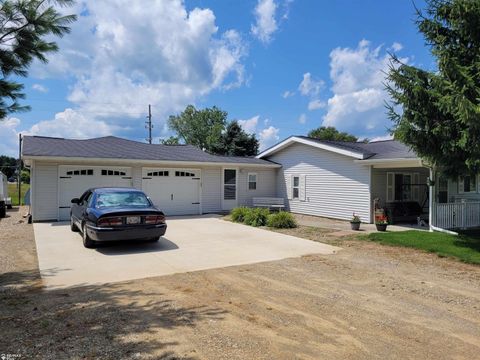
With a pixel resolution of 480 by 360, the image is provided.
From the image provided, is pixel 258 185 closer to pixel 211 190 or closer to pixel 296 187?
pixel 296 187

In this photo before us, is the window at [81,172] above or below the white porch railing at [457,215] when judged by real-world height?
above

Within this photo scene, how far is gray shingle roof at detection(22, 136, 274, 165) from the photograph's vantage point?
1495 centimetres

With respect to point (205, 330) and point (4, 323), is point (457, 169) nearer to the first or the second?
point (205, 330)

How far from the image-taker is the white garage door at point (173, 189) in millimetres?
16719

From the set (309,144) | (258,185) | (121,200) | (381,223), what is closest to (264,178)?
(258,185)

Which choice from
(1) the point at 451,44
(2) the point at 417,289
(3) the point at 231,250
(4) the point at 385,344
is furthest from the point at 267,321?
(1) the point at 451,44

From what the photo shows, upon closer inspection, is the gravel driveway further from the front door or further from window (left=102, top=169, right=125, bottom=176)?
the front door

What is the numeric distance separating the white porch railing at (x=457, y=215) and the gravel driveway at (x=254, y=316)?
6027 mm

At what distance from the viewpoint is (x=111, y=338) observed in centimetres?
381

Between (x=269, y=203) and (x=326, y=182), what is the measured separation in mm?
3443

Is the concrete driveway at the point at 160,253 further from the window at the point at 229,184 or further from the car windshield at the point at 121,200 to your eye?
the window at the point at 229,184

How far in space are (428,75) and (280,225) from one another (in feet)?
22.0

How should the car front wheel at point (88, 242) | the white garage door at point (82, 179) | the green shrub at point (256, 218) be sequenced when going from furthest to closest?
the white garage door at point (82, 179) → the green shrub at point (256, 218) → the car front wheel at point (88, 242)

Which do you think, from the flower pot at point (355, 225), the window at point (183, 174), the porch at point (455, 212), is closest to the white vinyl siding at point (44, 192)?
the window at point (183, 174)
